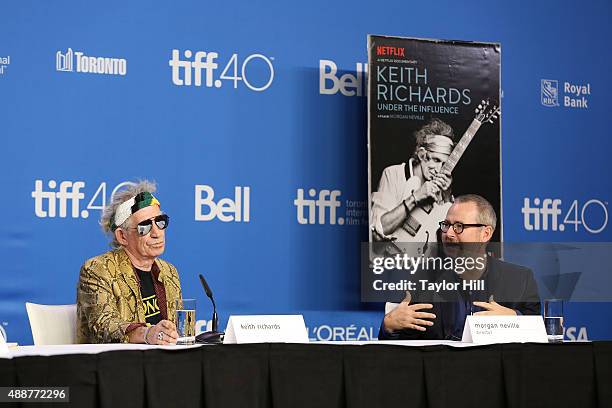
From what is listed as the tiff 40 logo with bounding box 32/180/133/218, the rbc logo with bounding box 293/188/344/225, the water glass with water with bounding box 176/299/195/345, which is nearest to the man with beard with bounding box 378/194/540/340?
the rbc logo with bounding box 293/188/344/225

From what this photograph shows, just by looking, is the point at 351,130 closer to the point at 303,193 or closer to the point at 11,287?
the point at 303,193

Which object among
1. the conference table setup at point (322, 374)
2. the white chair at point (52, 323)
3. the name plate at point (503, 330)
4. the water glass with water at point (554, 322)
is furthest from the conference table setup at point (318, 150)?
the conference table setup at point (322, 374)

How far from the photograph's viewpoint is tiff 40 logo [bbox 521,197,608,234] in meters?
5.14

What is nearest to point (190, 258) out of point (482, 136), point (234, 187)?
point (234, 187)

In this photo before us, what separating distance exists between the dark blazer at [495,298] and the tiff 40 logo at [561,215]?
101 cm

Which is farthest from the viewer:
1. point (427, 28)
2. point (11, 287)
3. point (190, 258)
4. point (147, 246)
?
point (427, 28)

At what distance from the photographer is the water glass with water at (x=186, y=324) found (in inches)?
98.7

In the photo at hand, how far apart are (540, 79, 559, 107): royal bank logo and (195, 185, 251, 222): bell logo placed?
181 centimetres

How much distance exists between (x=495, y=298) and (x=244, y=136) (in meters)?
1.70

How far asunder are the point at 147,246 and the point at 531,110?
8.71ft

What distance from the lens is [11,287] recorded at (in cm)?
429

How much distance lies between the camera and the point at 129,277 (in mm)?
3355

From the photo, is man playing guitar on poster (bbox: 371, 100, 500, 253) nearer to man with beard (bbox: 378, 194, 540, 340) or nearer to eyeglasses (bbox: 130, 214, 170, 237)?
man with beard (bbox: 378, 194, 540, 340)

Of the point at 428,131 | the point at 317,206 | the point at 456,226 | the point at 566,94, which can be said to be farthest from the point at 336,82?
the point at 566,94
